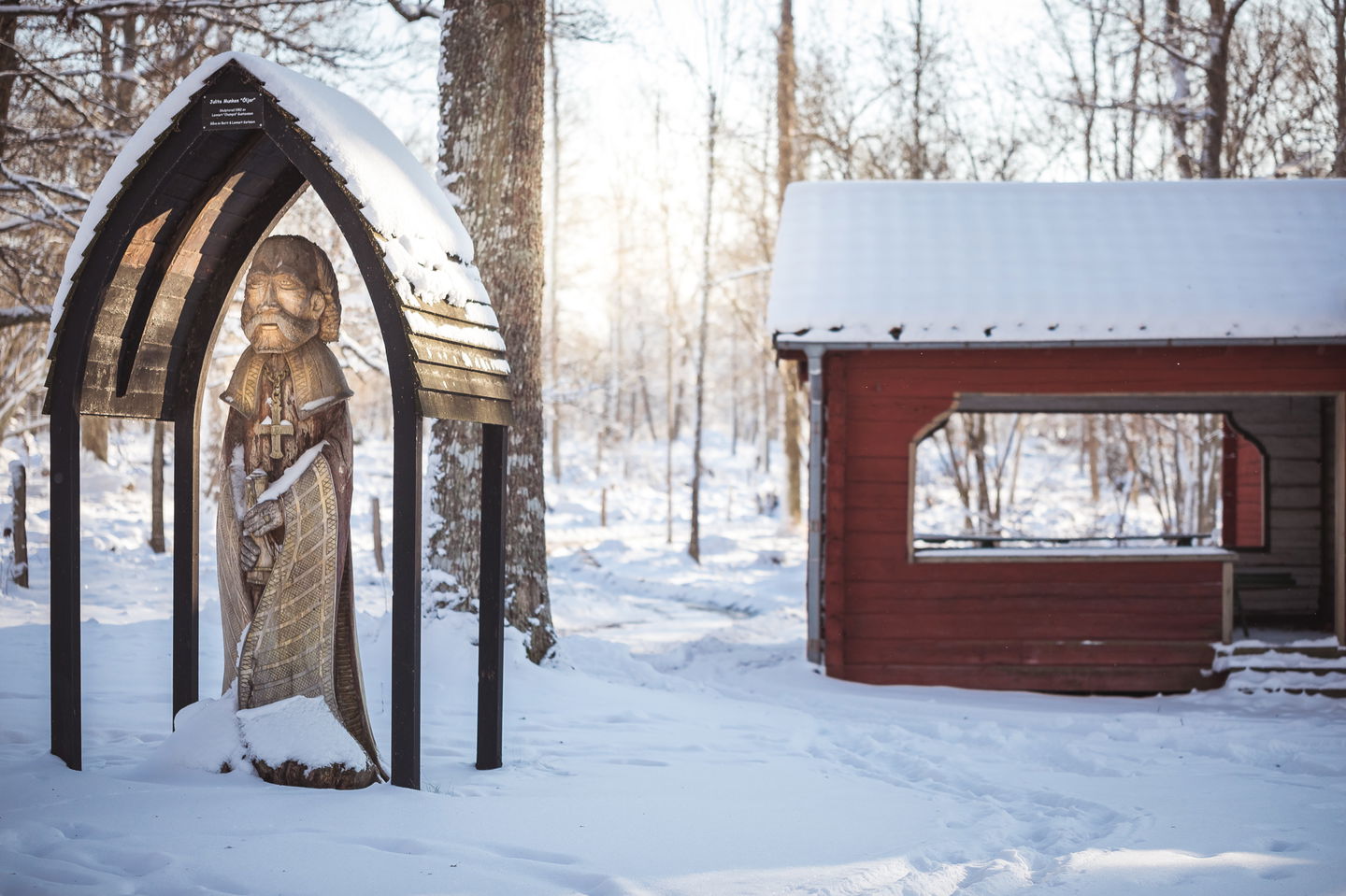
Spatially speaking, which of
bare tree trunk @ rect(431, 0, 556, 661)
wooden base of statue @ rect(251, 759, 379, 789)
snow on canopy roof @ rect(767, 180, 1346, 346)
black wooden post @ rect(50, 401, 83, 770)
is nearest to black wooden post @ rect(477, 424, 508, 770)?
wooden base of statue @ rect(251, 759, 379, 789)

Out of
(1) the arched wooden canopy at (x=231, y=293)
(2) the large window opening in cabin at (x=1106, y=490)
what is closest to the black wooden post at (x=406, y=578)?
(1) the arched wooden canopy at (x=231, y=293)

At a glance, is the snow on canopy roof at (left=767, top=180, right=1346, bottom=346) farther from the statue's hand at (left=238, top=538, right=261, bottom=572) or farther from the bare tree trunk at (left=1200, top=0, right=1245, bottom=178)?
the statue's hand at (left=238, top=538, right=261, bottom=572)

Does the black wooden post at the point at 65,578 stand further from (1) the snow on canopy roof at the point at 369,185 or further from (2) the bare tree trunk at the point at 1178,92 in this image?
(2) the bare tree trunk at the point at 1178,92

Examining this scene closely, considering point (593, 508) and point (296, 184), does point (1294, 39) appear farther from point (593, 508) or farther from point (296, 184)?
point (593, 508)

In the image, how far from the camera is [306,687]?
4090 mm

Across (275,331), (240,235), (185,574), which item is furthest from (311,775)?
(240,235)

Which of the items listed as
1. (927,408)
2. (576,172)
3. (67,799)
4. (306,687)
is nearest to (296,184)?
(306,687)

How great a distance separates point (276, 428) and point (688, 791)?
230 centimetres

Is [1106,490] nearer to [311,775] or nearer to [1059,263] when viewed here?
[1059,263]

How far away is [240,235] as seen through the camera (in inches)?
184

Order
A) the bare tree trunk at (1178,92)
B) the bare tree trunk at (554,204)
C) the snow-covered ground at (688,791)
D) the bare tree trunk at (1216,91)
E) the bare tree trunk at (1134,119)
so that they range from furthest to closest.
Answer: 1. the bare tree trunk at (554,204)
2. the bare tree trunk at (1134,119)
3. the bare tree trunk at (1216,91)
4. the bare tree trunk at (1178,92)
5. the snow-covered ground at (688,791)

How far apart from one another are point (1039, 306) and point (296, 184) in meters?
6.22

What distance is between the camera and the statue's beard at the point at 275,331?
4082 millimetres

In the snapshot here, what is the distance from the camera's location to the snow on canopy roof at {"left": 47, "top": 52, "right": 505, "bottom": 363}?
3.79 m
